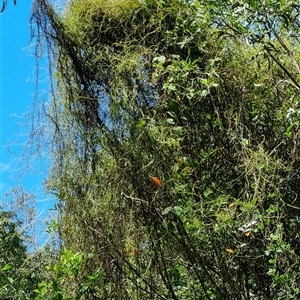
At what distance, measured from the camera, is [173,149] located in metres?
1.68

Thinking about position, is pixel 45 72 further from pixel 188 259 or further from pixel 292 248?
pixel 292 248

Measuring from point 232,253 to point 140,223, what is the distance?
309 millimetres

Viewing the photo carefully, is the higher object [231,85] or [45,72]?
[45,72]

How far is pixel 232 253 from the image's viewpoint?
5.38 feet

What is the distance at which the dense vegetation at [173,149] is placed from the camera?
1635mm

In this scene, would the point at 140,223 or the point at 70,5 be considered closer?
the point at 140,223


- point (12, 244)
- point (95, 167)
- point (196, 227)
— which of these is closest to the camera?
point (196, 227)

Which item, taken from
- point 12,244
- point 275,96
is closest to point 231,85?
point 275,96

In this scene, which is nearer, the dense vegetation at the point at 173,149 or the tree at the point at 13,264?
the dense vegetation at the point at 173,149

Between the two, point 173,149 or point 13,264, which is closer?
point 173,149

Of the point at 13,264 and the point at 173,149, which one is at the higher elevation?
the point at 13,264

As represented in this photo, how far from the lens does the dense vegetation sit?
1.63 metres

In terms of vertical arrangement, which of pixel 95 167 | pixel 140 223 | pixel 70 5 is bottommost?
pixel 140 223

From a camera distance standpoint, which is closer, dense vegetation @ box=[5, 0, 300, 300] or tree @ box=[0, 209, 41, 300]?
dense vegetation @ box=[5, 0, 300, 300]
